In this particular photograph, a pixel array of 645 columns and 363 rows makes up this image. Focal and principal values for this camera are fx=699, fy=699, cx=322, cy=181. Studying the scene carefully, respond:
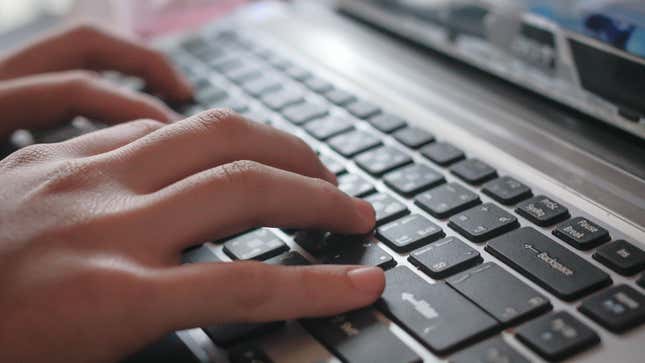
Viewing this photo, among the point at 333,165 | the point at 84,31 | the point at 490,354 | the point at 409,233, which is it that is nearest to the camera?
the point at 490,354

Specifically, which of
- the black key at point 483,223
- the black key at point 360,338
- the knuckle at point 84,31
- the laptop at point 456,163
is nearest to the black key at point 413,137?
the laptop at point 456,163

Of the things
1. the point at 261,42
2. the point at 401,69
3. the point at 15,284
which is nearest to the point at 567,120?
the point at 401,69

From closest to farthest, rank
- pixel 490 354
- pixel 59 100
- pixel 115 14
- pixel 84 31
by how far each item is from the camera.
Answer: pixel 490 354
pixel 59 100
pixel 84 31
pixel 115 14

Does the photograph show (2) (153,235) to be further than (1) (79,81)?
No

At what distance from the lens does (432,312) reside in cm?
40

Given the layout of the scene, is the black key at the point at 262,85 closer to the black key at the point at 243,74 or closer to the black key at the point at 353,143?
the black key at the point at 243,74

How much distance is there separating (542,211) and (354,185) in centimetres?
14

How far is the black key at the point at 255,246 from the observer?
0.47 metres

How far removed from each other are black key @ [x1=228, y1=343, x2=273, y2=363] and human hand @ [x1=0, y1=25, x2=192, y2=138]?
1.04 feet

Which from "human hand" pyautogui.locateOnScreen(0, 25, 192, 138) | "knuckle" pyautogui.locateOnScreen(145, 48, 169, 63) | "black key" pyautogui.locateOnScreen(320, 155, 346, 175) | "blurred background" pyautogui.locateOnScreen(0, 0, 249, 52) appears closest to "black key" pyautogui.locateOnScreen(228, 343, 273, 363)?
"black key" pyautogui.locateOnScreen(320, 155, 346, 175)

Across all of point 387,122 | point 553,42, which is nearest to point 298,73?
point 387,122

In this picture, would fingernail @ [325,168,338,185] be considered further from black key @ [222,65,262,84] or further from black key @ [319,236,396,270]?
black key @ [222,65,262,84]

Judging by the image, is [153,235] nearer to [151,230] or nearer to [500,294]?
[151,230]

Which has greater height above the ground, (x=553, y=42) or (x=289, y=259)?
(x=553, y=42)
